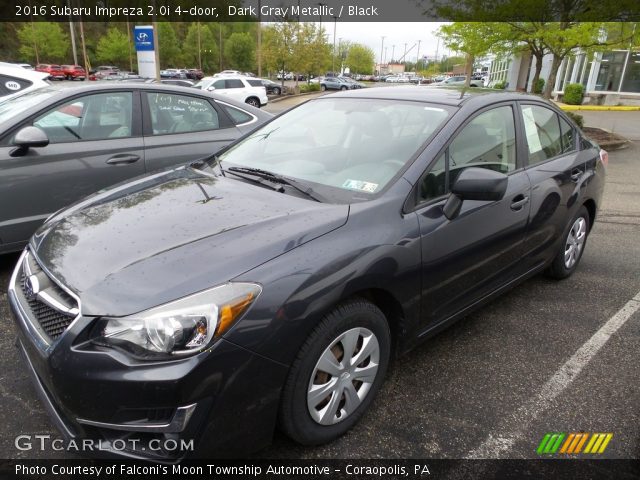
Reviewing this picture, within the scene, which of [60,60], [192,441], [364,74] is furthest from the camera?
[364,74]

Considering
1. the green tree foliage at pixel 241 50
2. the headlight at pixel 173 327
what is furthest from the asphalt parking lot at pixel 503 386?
the green tree foliage at pixel 241 50

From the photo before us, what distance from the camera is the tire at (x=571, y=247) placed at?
3.88 m

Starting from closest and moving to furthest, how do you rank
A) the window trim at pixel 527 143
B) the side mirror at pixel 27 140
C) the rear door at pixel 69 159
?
the window trim at pixel 527 143 < the side mirror at pixel 27 140 < the rear door at pixel 69 159

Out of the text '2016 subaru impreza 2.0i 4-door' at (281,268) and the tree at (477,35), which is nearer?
the text '2016 subaru impreza 2.0i 4-door' at (281,268)

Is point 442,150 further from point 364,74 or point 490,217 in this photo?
point 364,74

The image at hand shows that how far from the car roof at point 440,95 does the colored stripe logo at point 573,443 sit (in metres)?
1.87

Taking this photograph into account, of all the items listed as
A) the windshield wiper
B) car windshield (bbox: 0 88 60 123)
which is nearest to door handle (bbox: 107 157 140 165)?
car windshield (bbox: 0 88 60 123)

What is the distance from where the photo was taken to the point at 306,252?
1.96m

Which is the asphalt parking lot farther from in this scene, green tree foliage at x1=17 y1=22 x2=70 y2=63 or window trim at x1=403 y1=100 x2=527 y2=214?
green tree foliage at x1=17 y1=22 x2=70 y2=63

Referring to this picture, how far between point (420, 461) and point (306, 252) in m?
1.10

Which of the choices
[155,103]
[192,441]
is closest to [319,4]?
[155,103]

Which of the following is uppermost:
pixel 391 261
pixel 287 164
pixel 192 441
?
pixel 287 164

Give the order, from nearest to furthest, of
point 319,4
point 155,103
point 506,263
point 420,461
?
point 420,461
point 506,263
point 155,103
point 319,4

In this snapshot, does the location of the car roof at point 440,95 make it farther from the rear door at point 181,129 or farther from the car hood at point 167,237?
the rear door at point 181,129
